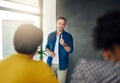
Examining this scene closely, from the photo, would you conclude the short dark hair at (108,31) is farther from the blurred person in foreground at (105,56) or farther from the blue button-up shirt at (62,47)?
the blue button-up shirt at (62,47)

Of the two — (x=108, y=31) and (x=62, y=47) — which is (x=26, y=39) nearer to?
(x=108, y=31)

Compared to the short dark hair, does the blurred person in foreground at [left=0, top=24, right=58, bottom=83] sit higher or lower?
lower

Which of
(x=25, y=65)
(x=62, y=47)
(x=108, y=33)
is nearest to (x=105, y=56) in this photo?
(x=108, y=33)

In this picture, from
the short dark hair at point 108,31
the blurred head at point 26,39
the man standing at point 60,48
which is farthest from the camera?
the man standing at point 60,48

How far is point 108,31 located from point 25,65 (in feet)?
2.07

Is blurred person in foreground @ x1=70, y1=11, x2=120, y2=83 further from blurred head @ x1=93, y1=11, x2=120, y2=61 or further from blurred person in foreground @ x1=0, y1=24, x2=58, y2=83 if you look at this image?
blurred person in foreground @ x1=0, y1=24, x2=58, y2=83

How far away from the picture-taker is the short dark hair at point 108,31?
103 cm

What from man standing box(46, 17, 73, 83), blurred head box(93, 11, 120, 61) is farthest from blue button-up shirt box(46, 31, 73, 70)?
blurred head box(93, 11, 120, 61)

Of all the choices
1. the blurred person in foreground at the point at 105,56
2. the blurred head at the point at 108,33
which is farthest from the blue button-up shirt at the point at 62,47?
the blurred head at the point at 108,33

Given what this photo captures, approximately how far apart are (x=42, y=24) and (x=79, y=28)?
2.14 feet

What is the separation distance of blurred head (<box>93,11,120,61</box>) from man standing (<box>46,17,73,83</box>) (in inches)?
126

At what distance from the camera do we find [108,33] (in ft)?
3.37

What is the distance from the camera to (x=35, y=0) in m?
4.79

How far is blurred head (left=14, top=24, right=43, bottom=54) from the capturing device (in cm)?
160
